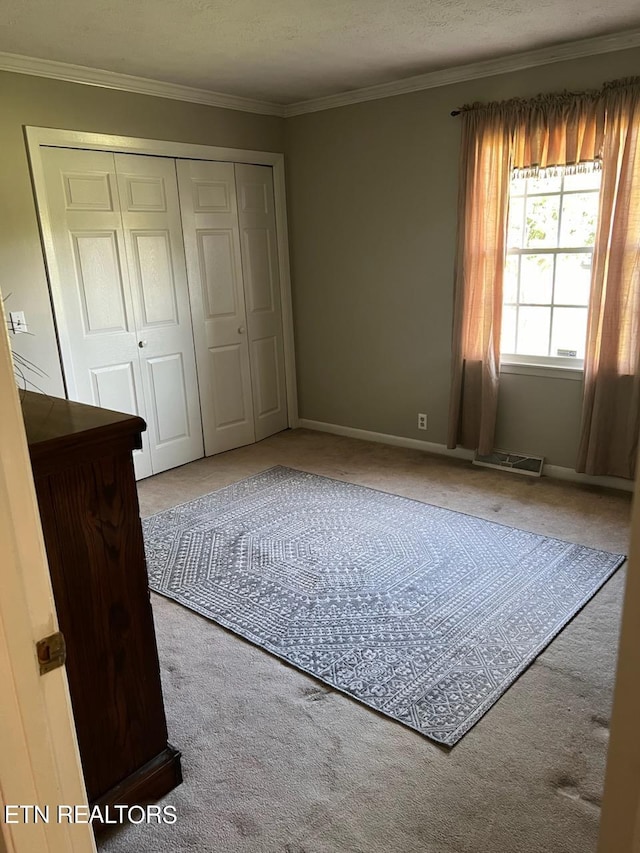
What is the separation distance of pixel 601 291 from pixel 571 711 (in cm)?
236

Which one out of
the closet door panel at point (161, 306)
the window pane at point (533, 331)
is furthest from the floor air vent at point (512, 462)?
the closet door panel at point (161, 306)

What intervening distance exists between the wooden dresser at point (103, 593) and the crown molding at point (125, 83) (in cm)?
248

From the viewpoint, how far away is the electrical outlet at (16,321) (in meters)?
3.40

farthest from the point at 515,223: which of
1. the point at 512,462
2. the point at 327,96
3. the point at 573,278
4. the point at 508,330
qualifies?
the point at 327,96

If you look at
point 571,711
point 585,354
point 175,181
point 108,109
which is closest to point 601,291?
point 585,354

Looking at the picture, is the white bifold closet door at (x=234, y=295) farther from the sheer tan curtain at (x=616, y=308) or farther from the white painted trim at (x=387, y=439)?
the sheer tan curtain at (x=616, y=308)

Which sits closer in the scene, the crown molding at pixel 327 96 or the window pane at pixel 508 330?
the crown molding at pixel 327 96

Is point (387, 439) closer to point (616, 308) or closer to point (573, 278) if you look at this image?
point (573, 278)

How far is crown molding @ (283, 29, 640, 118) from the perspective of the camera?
10.6 ft

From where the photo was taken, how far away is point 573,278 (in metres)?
3.70

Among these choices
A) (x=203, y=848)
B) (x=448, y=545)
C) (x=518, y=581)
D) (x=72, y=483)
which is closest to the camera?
(x=72, y=483)

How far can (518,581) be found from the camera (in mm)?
2791

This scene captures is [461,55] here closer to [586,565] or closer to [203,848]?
[586,565]

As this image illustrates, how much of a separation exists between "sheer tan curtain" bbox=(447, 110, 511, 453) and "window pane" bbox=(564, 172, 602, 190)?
0.34 meters
